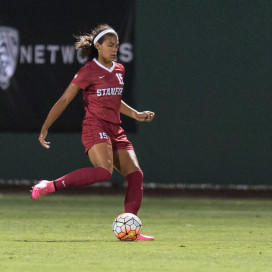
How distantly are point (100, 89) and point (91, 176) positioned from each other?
2.73 feet

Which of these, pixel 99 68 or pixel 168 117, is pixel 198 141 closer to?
pixel 168 117

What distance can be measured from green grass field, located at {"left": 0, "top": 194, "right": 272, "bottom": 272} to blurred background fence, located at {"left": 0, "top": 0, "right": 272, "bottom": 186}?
939 millimetres

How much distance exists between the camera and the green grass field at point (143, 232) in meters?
6.87

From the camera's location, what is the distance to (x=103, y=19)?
15.6 m

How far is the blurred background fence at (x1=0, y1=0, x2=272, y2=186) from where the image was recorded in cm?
1534

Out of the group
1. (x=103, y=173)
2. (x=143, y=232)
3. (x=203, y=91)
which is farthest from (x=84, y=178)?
(x=203, y=91)

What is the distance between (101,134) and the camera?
860cm

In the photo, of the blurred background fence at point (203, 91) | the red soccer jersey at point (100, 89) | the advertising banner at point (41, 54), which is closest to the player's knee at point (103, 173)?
the red soccer jersey at point (100, 89)

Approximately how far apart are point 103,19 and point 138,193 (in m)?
7.27

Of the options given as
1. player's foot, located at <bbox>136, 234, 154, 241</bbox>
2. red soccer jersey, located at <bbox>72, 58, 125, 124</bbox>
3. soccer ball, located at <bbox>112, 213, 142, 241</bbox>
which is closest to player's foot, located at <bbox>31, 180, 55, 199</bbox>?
soccer ball, located at <bbox>112, 213, 142, 241</bbox>

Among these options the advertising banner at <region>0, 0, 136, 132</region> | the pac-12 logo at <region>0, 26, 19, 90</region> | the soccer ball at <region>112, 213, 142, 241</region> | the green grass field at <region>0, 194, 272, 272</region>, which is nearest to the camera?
the green grass field at <region>0, 194, 272, 272</region>

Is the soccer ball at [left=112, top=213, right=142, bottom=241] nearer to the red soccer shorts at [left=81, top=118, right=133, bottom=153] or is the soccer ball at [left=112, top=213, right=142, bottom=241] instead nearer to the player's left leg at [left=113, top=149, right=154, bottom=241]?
the player's left leg at [left=113, top=149, right=154, bottom=241]

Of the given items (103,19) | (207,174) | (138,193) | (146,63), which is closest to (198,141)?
(207,174)

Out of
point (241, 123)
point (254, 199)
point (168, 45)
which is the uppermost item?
point (168, 45)
